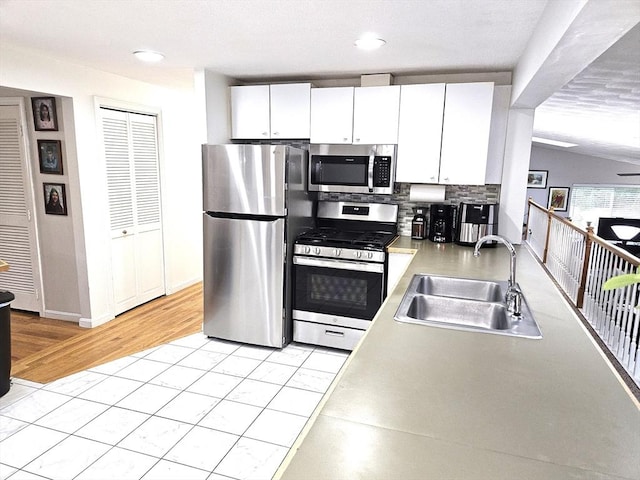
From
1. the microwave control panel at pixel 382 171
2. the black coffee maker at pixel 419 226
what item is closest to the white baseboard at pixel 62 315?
the microwave control panel at pixel 382 171

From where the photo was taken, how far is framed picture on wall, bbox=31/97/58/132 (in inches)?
142

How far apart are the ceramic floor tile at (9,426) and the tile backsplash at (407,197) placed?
2.71 m

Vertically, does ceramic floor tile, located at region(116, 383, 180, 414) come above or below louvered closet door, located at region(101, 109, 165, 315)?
below

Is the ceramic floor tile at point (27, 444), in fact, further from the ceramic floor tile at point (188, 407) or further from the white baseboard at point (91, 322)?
the white baseboard at point (91, 322)

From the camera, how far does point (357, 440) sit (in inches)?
36.1

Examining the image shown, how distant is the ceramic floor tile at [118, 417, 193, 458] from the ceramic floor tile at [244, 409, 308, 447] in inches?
15.4

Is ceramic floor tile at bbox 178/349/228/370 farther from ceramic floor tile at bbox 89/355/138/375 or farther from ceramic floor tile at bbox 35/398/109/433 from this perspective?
ceramic floor tile at bbox 35/398/109/433

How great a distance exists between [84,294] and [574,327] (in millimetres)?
3867

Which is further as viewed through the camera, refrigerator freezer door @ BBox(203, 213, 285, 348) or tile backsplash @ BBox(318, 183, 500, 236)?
tile backsplash @ BBox(318, 183, 500, 236)

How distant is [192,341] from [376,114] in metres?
2.48

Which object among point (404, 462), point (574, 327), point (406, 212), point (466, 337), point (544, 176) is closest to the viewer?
point (404, 462)

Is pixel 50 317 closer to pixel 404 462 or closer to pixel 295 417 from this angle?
pixel 295 417

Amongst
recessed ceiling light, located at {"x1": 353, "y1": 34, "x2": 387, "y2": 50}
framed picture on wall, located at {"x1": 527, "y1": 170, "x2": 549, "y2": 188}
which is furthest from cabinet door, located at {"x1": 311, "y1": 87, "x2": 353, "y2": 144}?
framed picture on wall, located at {"x1": 527, "y1": 170, "x2": 549, "y2": 188}

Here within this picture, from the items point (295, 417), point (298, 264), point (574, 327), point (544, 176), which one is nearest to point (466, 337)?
point (574, 327)
